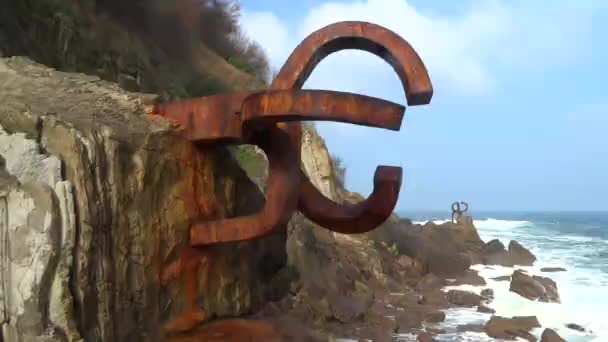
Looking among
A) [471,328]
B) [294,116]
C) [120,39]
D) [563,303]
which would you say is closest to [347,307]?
[471,328]

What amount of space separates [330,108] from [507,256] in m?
23.5

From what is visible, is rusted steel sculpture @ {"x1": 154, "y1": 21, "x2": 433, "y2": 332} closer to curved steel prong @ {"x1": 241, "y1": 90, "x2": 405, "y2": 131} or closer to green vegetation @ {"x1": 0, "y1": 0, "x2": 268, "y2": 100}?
curved steel prong @ {"x1": 241, "y1": 90, "x2": 405, "y2": 131}

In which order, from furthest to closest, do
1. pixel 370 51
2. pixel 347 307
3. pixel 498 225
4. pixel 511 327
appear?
pixel 498 225
pixel 511 327
pixel 347 307
pixel 370 51

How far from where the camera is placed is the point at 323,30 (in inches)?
143

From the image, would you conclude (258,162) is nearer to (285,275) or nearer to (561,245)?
(285,275)

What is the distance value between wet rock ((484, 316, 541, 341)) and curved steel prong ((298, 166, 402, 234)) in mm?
9365

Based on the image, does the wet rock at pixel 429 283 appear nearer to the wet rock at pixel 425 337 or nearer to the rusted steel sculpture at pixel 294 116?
the wet rock at pixel 425 337

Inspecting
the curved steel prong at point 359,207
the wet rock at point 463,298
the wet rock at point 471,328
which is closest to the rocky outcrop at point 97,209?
the curved steel prong at point 359,207

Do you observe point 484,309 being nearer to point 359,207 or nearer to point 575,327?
point 575,327

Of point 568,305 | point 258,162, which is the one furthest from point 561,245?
point 258,162

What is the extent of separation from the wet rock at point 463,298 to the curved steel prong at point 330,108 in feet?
43.7

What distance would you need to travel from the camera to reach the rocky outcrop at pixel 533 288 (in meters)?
16.8

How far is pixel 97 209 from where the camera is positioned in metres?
2.78

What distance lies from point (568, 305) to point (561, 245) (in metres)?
19.0
